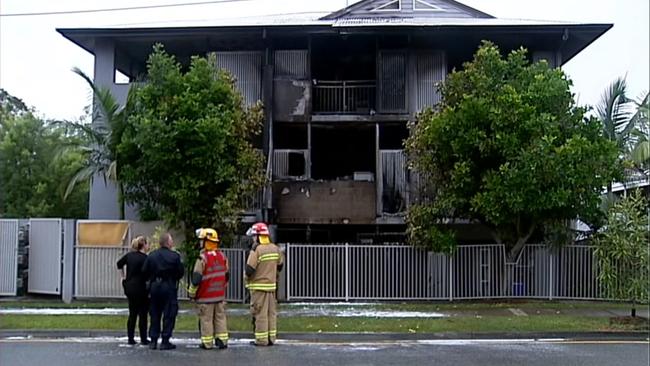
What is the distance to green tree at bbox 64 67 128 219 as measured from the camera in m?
20.6

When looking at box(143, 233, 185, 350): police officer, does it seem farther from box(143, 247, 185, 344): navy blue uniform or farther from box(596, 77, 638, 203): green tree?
box(596, 77, 638, 203): green tree

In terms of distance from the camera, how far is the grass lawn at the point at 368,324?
45.7 ft

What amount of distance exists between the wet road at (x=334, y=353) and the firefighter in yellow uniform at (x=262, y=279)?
39cm

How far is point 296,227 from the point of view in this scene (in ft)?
77.8

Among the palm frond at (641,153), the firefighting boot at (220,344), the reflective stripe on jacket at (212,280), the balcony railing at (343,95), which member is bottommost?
the firefighting boot at (220,344)

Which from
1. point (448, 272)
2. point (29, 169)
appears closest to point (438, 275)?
point (448, 272)

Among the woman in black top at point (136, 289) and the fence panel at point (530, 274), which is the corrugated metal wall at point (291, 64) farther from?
the woman in black top at point (136, 289)

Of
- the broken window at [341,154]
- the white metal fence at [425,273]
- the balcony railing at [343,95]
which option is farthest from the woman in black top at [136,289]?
the broken window at [341,154]

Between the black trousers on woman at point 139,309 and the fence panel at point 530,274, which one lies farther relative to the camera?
the fence panel at point 530,274

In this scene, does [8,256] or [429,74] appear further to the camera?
[429,74]

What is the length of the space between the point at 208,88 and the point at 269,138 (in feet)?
12.8

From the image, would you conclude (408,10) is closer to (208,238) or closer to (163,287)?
(208,238)

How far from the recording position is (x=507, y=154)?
59.0 ft

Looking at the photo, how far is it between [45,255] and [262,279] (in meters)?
9.31
